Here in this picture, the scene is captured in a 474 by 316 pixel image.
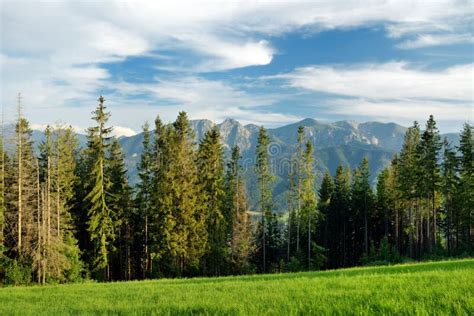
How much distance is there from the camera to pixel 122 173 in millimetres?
54000

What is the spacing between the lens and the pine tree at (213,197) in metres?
56.0

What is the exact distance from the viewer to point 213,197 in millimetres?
56312

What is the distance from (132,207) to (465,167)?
4844cm

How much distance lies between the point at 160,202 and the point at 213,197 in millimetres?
8958

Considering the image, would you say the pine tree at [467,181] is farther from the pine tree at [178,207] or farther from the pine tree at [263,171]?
the pine tree at [178,207]

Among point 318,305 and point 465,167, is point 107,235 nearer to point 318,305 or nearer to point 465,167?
point 318,305

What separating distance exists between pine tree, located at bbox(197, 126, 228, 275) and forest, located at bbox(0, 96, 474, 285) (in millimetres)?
147

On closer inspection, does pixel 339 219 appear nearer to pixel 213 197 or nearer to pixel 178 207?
pixel 213 197

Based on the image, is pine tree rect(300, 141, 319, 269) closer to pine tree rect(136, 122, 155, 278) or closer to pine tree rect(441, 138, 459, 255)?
pine tree rect(441, 138, 459, 255)

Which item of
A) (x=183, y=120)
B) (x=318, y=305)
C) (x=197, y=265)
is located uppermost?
(x=183, y=120)

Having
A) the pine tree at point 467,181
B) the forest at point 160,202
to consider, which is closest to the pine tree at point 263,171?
the forest at point 160,202

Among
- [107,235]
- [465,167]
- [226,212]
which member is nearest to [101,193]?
[107,235]

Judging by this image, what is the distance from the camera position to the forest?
44.7m

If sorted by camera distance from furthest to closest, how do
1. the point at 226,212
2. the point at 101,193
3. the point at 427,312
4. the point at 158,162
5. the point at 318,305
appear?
1. the point at 226,212
2. the point at 158,162
3. the point at 101,193
4. the point at 318,305
5. the point at 427,312
